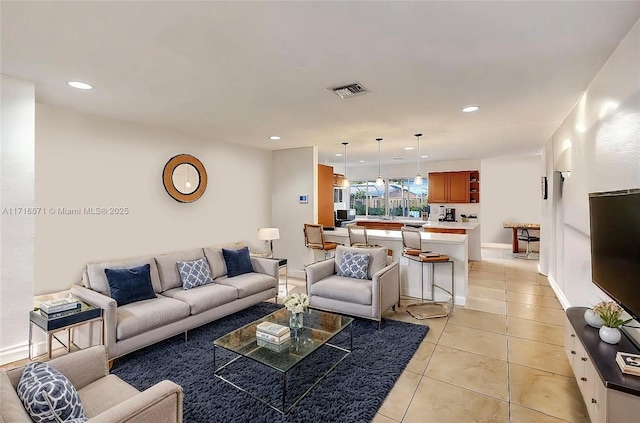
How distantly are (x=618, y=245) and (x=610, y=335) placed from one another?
580 millimetres

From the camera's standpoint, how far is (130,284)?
10.7ft

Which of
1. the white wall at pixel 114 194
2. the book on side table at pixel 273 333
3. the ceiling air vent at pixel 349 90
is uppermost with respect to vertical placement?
the ceiling air vent at pixel 349 90

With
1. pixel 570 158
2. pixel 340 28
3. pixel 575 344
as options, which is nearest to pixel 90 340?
pixel 340 28

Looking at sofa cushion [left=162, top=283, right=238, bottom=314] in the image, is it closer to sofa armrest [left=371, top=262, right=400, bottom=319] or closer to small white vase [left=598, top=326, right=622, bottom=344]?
sofa armrest [left=371, top=262, right=400, bottom=319]

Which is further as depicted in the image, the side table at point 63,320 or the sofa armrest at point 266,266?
the sofa armrest at point 266,266

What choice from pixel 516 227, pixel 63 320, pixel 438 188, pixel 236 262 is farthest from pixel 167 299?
pixel 516 227

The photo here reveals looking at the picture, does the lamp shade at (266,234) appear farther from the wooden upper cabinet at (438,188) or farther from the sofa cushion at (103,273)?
the wooden upper cabinet at (438,188)

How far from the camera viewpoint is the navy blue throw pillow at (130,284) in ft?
10.4

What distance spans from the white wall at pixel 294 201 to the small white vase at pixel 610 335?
14.5 ft

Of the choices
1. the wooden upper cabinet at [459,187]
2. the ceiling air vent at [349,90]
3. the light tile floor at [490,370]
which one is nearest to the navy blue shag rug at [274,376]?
the light tile floor at [490,370]

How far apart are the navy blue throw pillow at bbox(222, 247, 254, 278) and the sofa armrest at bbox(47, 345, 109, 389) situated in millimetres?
2392

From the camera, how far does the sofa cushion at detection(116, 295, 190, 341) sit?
112 inches

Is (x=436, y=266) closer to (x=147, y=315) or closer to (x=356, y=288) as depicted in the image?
(x=356, y=288)

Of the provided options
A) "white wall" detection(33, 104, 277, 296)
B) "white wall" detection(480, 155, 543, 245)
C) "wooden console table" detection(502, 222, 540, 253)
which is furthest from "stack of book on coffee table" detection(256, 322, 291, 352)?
"white wall" detection(480, 155, 543, 245)
